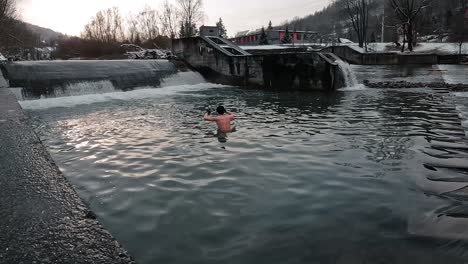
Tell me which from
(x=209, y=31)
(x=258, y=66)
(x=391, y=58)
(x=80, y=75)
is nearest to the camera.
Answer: (x=80, y=75)

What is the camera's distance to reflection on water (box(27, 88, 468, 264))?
3.69 m

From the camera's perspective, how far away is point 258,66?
62.0ft

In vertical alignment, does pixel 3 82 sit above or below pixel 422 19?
below

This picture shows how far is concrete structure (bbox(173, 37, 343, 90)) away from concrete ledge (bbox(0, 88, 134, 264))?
1423 cm

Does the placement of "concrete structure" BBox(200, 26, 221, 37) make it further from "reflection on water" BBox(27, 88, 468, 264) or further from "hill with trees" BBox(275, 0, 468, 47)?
"hill with trees" BBox(275, 0, 468, 47)

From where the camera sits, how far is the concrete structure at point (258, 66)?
56.0 ft

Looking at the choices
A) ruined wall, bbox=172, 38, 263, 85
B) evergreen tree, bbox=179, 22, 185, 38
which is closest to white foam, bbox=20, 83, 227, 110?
ruined wall, bbox=172, 38, 263, 85

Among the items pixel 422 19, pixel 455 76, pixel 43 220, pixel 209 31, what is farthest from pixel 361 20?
pixel 43 220

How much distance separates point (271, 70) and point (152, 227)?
15.1m

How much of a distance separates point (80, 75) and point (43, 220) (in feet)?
50.5

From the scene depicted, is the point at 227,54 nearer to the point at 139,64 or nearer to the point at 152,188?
the point at 139,64

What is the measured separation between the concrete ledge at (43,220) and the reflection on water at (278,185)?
2.61 feet

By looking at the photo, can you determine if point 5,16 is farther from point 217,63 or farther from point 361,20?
point 361,20

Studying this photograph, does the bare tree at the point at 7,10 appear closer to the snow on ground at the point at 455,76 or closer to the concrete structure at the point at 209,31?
the concrete structure at the point at 209,31
